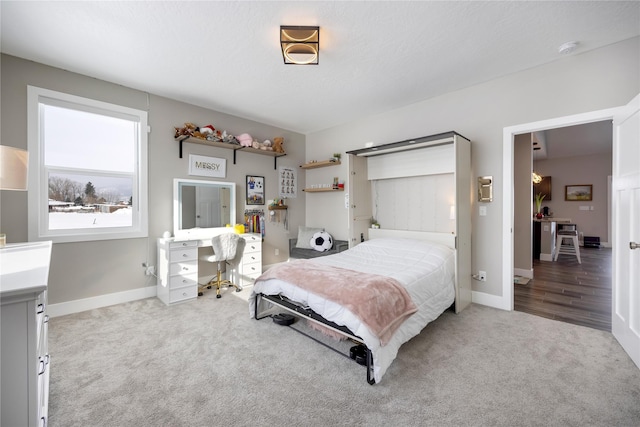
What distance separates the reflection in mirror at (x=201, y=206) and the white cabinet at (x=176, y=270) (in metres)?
0.43

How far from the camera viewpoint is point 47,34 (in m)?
2.39

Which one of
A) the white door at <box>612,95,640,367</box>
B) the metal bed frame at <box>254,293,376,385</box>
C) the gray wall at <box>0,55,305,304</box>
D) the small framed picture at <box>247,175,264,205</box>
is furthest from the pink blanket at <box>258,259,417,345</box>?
the small framed picture at <box>247,175,264,205</box>

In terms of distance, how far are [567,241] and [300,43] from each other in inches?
324

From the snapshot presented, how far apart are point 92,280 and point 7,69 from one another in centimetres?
231

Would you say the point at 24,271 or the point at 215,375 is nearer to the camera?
the point at 24,271

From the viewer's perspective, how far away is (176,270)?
339 cm

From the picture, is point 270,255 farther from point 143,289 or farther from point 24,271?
point 24,271

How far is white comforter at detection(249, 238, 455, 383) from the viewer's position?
6.30 feet

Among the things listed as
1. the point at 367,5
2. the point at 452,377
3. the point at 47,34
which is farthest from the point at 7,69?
the point at 452,377

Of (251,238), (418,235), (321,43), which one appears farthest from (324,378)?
(321,43)

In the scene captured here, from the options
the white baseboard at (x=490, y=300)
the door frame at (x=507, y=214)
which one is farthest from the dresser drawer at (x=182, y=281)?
the door frame at (x=507, y=214)

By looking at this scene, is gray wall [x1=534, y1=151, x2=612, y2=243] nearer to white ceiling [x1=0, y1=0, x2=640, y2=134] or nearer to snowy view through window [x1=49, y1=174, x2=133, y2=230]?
white ceiling [x1=0, y1=0, x2=640, y2=134]

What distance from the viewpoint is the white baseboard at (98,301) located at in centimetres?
298

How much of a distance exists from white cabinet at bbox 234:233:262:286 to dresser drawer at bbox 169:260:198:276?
0.71 metres
